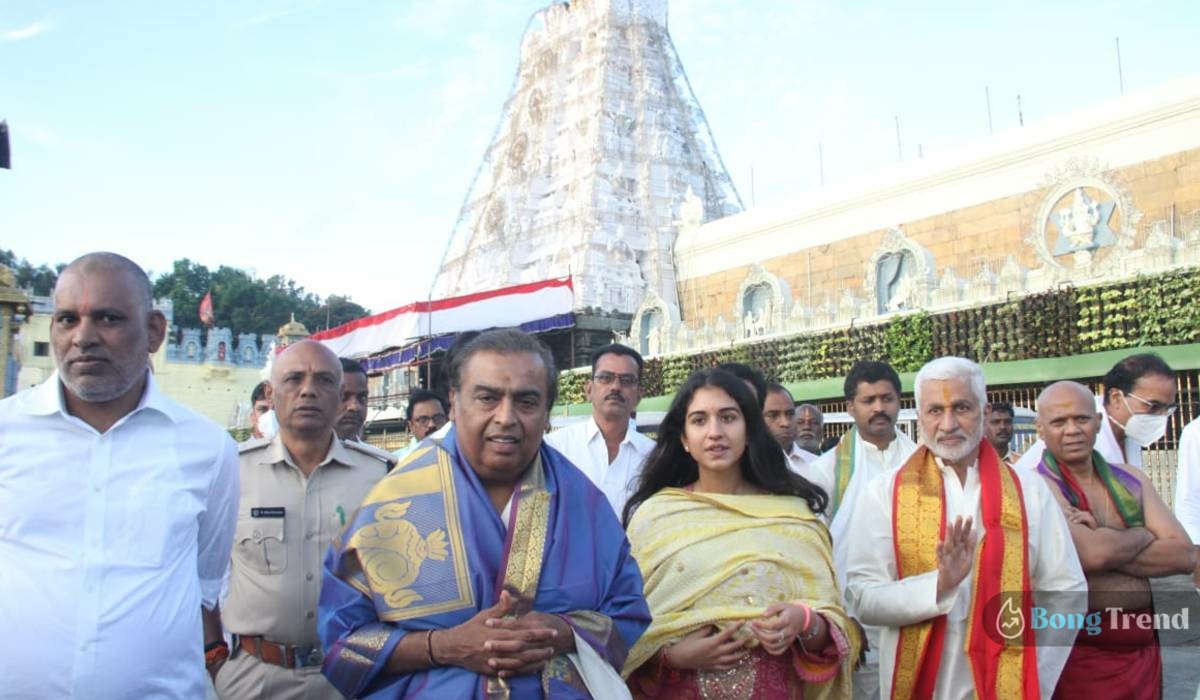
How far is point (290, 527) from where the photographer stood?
272 cm

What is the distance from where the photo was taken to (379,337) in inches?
746

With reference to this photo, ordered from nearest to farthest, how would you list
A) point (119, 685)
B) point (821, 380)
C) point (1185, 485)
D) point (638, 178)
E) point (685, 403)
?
point (119, 685), point (685, 403), point (1185, 485), point (821, 380), point (638, 178)

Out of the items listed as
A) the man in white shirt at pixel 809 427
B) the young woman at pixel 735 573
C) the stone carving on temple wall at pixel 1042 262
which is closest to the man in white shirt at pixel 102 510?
the young woman at pixel 735 573

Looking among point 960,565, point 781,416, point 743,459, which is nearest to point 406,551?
point 743,459

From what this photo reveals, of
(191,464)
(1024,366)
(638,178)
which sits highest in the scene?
(638,178)

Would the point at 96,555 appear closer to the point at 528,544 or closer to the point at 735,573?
the point at 528,544

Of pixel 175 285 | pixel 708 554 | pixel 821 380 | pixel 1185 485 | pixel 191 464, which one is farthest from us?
pixel 175 285

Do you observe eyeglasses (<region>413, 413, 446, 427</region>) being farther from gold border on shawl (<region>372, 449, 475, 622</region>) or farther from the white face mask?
the white face mask

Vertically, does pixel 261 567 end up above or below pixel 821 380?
below

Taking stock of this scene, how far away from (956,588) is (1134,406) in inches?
73.9

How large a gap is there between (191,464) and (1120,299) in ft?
35.3

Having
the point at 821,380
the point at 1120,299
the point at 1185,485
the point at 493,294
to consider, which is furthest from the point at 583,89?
the point at 1185,485

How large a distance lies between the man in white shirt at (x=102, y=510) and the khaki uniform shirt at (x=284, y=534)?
1.93ft

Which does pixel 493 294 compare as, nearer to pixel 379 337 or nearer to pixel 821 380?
pixel 379 337
